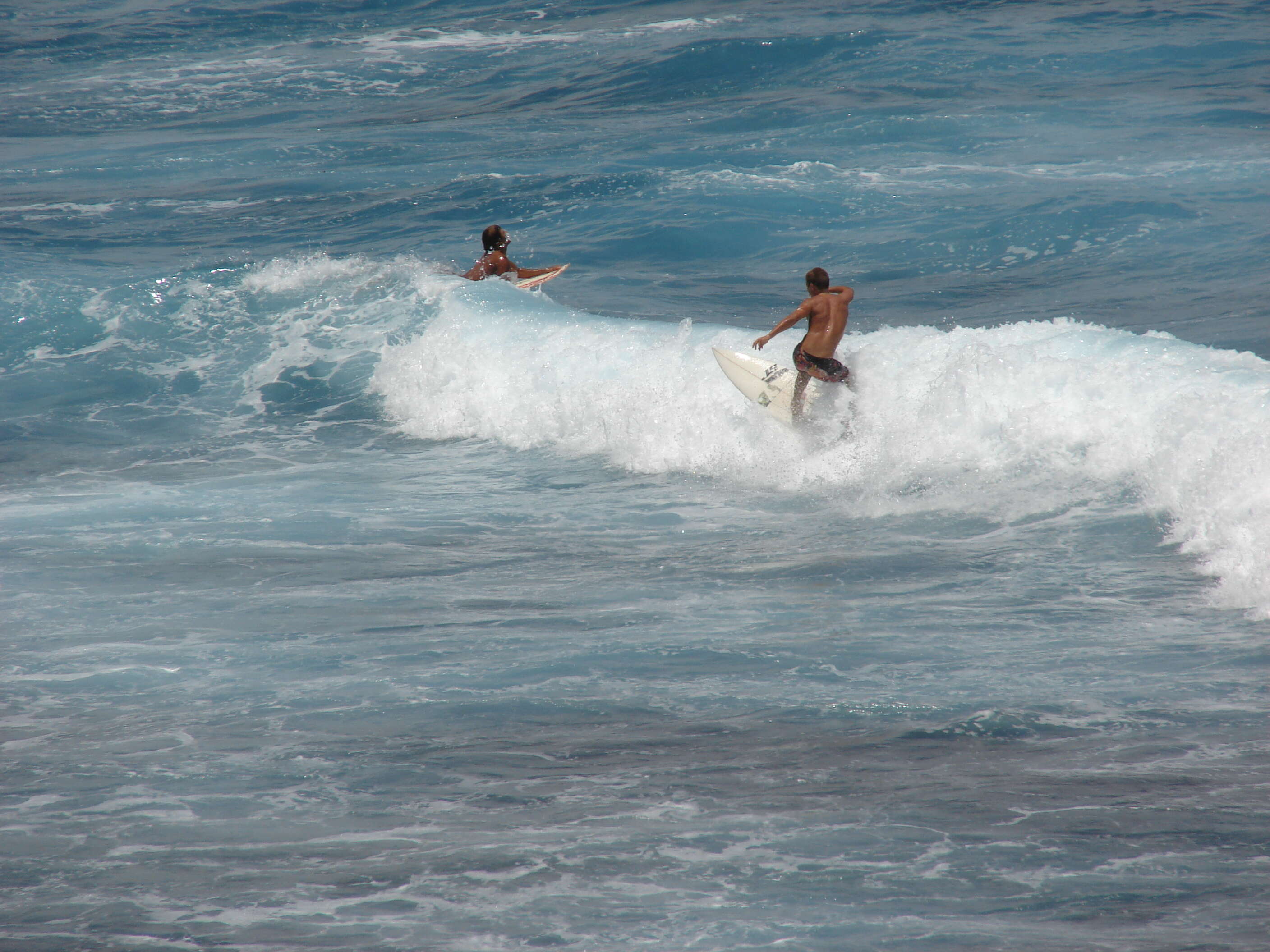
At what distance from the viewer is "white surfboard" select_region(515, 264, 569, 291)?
1416 centimetres

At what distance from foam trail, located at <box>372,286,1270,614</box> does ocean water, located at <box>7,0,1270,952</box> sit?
4 cm

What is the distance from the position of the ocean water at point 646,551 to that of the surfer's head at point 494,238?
0.56 m

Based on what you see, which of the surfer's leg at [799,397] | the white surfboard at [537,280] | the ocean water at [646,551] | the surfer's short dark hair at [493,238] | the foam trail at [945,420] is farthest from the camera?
the white surfboard at [537,280]

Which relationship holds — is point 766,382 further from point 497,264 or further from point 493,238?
point 497,264

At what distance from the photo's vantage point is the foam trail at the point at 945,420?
27.2 feet

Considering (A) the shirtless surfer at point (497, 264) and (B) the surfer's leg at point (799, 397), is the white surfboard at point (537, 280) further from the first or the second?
(B) the surfer's leg at point (799, 397)

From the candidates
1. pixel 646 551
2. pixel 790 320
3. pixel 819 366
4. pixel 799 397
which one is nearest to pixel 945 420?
pixel 819 366

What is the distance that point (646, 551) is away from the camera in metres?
8.33

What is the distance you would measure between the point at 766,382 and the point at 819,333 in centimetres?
78

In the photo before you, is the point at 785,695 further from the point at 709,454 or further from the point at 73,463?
the point at 73,463

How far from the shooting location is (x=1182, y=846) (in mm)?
4617

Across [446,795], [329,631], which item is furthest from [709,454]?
[446,795]

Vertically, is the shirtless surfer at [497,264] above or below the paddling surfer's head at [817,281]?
above

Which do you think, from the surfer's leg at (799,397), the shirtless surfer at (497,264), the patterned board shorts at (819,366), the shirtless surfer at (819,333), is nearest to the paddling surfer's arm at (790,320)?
the shirtless surfer at (819,333)
